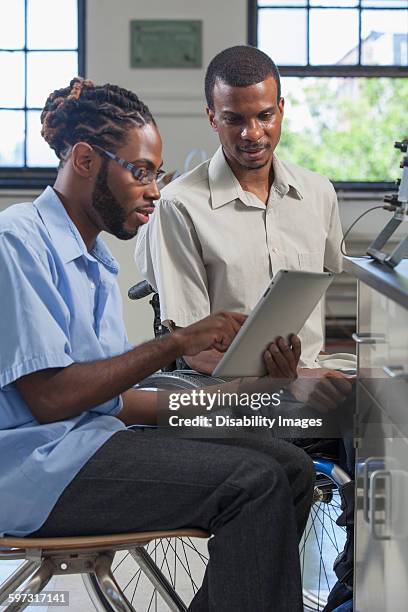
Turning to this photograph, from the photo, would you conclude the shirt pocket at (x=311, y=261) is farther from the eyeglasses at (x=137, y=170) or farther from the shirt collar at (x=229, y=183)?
the eyeglasses at (x=137, y=170)

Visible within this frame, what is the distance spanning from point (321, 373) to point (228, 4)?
3322mm

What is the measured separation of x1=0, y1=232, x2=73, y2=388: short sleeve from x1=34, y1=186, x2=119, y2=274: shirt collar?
0.29 feet

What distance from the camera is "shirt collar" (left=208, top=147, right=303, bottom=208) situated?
224cm

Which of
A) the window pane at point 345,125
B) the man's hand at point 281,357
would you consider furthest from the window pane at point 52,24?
the man's hand at point 281,357

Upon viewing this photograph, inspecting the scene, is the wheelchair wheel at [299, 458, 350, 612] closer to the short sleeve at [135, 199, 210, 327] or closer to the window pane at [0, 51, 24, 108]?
the short sleeve at [135, 199, 210, 327]

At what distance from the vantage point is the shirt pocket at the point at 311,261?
Answer: 2.26 meters

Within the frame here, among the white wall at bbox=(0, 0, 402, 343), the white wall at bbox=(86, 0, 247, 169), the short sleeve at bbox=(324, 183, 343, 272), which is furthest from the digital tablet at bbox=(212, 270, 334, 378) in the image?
the white wall at bbox=(86, 0, 247, 169)

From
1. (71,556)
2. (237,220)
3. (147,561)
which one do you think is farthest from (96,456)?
(237,220)

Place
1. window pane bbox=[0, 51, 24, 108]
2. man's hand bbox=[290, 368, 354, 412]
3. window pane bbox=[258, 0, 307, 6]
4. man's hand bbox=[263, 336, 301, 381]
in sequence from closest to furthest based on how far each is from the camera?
man's hand bbox=[263, 336, 301, 381]
man's hand bbox=[290, 368, 354, 412]
window pane bbox=[258, 0, 307, 6]
window pane bbox=[0, 51, 24, 108]

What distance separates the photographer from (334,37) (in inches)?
200

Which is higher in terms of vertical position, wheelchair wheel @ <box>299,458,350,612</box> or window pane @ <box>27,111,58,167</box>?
window pane @ <box>27,111,58,167</box>

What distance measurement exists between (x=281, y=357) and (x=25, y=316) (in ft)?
1.39

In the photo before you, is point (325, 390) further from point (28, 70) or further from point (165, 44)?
point (28, 70)

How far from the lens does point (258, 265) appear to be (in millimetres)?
2207
